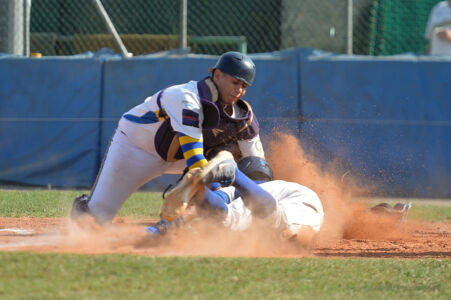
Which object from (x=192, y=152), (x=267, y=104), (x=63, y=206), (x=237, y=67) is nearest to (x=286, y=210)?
(x=192, y=152)

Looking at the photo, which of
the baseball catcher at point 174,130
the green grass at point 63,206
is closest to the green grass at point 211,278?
the baseball catcher at point 174,130

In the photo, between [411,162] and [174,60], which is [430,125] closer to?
[411,162]

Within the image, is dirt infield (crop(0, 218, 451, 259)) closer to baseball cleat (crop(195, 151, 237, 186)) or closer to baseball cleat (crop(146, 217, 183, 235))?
baseball cleat (crop(146, 217, 183, 235))

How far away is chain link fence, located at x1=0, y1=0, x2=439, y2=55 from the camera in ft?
42.2

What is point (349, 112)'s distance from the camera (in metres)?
11.0

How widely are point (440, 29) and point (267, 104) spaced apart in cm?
310

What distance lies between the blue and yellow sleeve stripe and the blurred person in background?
23.4ft

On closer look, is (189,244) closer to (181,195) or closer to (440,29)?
(181,195)

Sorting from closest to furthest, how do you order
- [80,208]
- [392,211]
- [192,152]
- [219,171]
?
[219,171] < [192,152] < [80,208] < [392,211]

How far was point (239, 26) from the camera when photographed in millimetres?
13414

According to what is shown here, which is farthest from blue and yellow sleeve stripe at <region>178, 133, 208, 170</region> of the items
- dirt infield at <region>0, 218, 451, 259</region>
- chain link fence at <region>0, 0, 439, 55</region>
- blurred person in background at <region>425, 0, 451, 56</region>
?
chain link fence at <region>0, 0, 439, 55</region>

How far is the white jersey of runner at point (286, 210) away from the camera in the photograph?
18.0 ft

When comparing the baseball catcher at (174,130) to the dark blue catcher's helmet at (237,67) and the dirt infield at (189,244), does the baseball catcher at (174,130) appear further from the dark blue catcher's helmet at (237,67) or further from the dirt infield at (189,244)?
the dirt infield at (189,244)

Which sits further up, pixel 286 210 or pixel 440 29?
pixel 440 29
